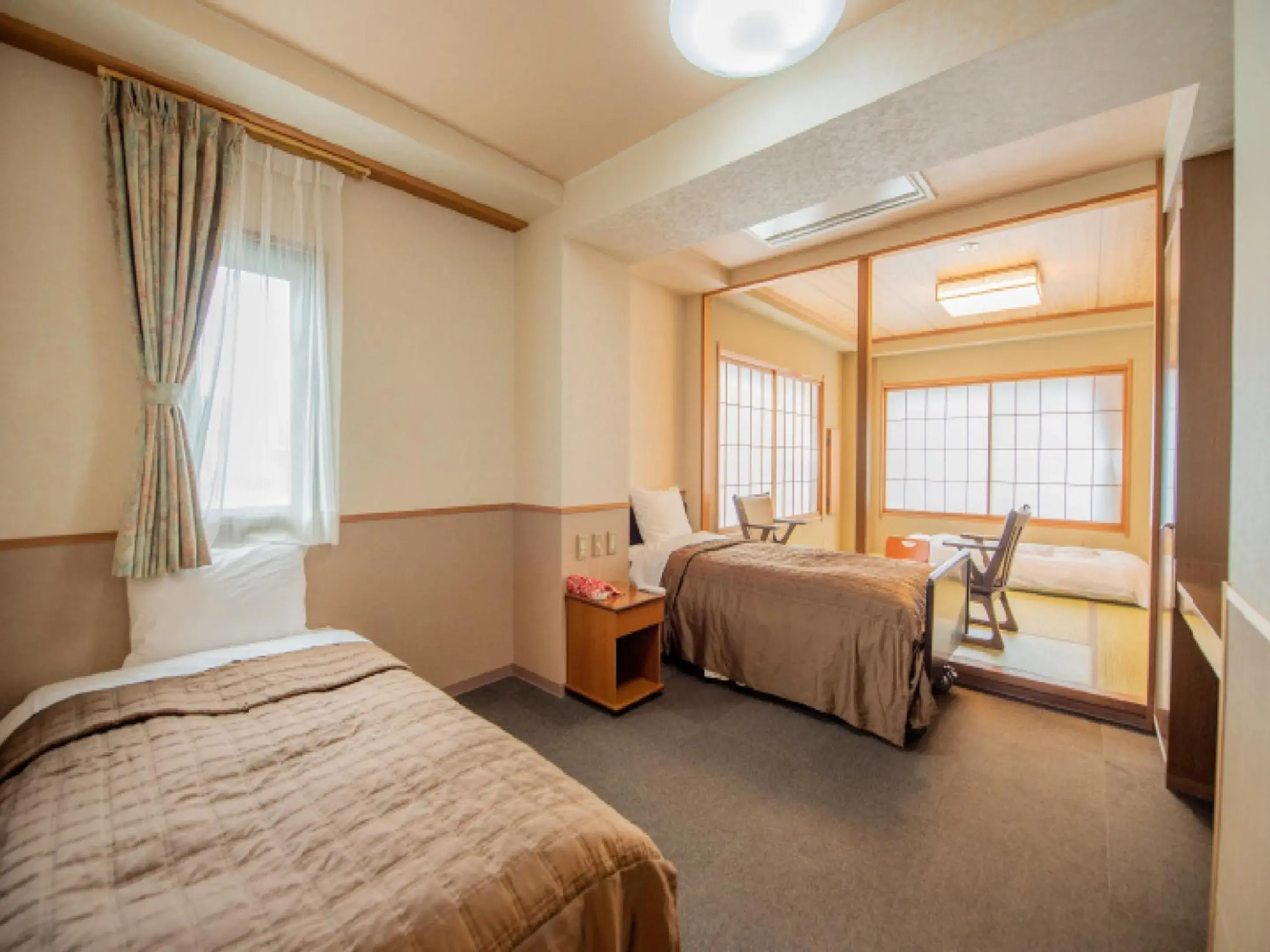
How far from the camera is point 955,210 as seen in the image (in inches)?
125

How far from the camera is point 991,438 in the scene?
19.2ft

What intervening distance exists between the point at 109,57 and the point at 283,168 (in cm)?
53

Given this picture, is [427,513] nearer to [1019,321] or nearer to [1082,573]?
[1082,573]

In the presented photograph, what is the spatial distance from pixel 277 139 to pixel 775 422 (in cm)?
439

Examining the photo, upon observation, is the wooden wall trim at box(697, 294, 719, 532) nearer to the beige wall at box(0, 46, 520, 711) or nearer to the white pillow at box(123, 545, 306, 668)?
the beige wall at box(0, 46, 520, 711)

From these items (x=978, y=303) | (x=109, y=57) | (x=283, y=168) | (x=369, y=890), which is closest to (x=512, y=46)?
(x=283, y=168)

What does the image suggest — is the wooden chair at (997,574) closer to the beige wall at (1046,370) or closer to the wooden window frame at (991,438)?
the beige wall at (1046,370)

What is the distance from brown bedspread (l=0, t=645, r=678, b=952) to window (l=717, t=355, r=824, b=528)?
143 inches

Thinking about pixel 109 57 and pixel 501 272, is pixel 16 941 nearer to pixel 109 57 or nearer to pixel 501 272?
pixel 109 57

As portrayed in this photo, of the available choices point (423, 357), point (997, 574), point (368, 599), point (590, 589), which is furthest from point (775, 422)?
point (368, 599)

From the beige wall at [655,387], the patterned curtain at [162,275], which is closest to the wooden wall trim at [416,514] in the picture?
the patterned curtain at [162,275]

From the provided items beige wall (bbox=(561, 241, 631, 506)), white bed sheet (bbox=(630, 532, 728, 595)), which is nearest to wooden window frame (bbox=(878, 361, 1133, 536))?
white bed sheet (bbox=(630, 532, 728, 595))

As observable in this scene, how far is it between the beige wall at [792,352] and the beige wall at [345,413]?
2.17 metres

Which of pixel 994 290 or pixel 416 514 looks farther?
pixel 994 290
